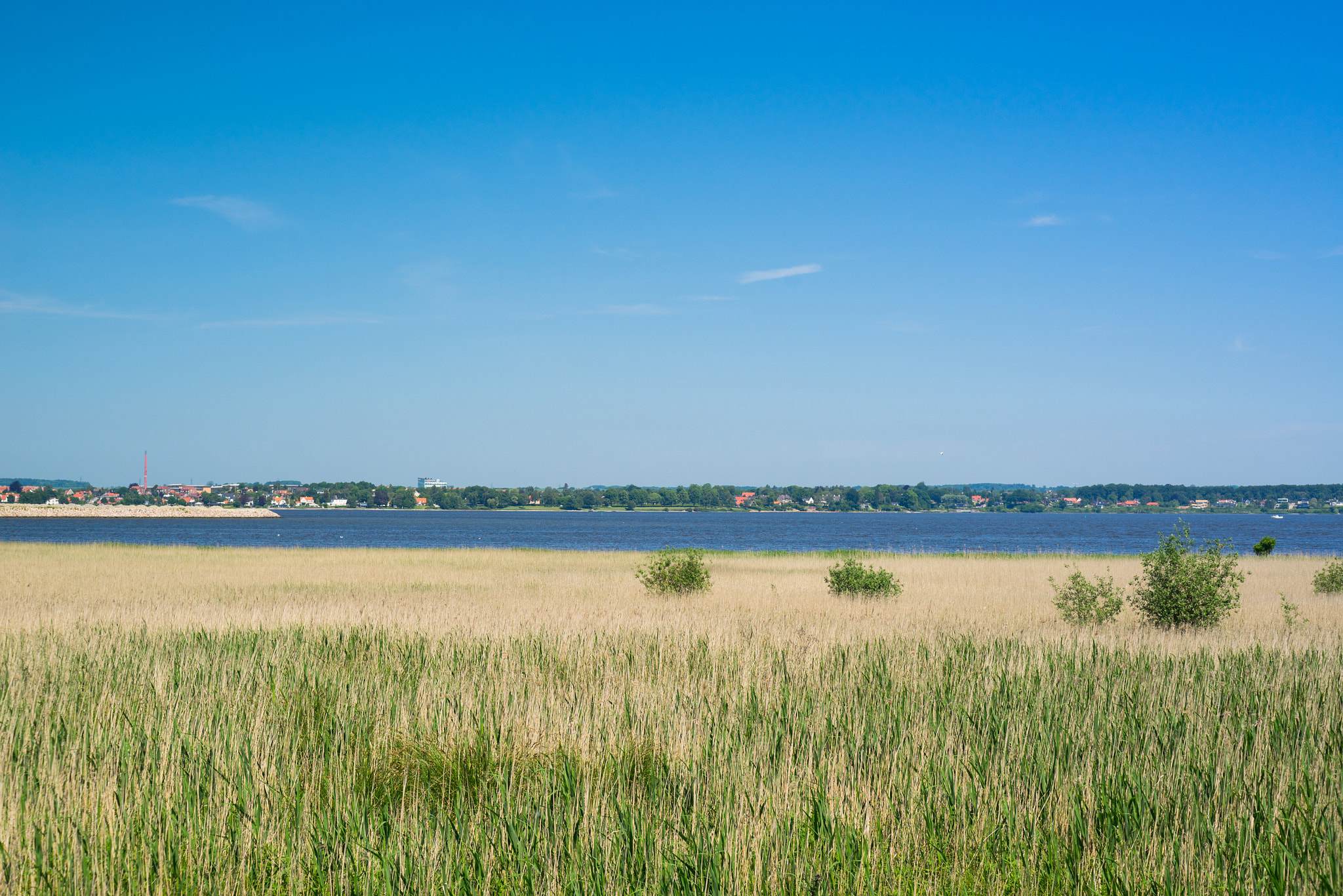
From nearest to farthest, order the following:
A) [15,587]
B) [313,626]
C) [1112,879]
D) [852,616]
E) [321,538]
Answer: [1112,879]
[313,626]
[852,616]
[15,587]
[321,538]

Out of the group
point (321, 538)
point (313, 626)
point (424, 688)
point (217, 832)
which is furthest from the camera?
point (321, 538)

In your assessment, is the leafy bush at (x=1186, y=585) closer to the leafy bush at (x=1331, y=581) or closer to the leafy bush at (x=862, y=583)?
the leafy bush at (x=862, y=583)

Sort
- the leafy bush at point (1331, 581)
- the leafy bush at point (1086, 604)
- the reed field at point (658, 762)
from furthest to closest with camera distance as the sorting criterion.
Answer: the leafy bush at point (1331, 581), the leafy bush at point (1086, 604), the reed field at point (658, 762)

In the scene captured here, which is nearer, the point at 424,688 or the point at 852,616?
the point at 424,688

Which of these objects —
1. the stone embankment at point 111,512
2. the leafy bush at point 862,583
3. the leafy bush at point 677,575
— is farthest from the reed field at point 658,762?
the stone embankment at point 111,512

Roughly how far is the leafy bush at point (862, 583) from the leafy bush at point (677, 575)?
4.11 meters

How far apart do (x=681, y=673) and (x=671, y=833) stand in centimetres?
456

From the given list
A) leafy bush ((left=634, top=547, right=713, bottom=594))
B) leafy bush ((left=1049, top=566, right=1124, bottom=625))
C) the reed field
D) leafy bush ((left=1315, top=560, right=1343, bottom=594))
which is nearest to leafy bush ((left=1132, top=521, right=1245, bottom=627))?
leafy bush ((left=1049, top=566, right=1124, bottom=625))

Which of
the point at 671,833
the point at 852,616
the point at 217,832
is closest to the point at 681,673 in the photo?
the point at 671,833

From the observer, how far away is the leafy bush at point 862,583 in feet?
82.8

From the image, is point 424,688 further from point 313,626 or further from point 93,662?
point 313,626

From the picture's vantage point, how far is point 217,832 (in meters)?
4.59

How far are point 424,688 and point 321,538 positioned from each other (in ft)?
244

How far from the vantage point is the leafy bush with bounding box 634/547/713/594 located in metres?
25.9
